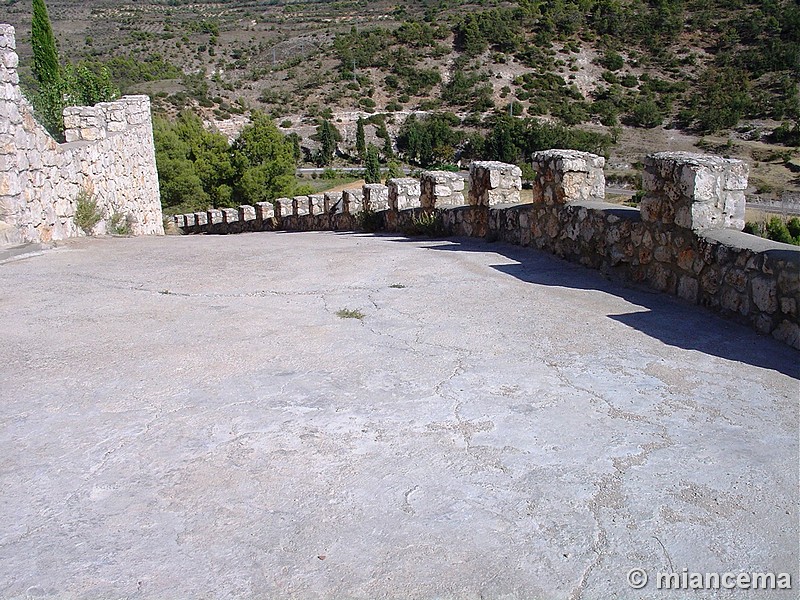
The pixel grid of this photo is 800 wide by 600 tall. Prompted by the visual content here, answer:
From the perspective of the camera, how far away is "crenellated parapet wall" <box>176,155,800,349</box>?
459 centimetres

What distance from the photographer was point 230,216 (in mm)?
20297

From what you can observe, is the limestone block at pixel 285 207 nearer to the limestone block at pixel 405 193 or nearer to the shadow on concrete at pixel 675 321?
the limestone block at pixel 405 193

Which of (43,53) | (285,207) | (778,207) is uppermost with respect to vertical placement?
(43,53)

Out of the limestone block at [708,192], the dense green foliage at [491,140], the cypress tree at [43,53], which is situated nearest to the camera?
the limestone block at [708,192]

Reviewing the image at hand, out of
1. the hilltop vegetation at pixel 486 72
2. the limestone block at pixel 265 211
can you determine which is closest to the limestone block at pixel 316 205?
the limestone block at pixel 265 211

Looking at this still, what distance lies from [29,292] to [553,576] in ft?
16.0

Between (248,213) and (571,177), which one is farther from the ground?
(571,177)

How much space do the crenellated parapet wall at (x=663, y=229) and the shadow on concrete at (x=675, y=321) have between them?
9cm

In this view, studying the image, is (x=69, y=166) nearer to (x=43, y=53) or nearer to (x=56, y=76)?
(x=56, y=76)

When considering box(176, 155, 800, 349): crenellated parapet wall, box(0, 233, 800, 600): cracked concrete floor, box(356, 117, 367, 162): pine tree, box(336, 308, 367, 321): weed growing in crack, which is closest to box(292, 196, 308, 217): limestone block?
box(176, 155, 800, 349): crenellated parapet wall

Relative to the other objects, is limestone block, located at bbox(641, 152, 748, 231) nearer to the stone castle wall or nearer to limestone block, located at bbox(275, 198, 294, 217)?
the stone castle wall

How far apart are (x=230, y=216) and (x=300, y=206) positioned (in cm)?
368

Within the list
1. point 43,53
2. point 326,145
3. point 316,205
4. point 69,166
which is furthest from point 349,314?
point 326,145

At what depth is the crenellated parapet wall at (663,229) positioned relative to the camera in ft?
15.0
